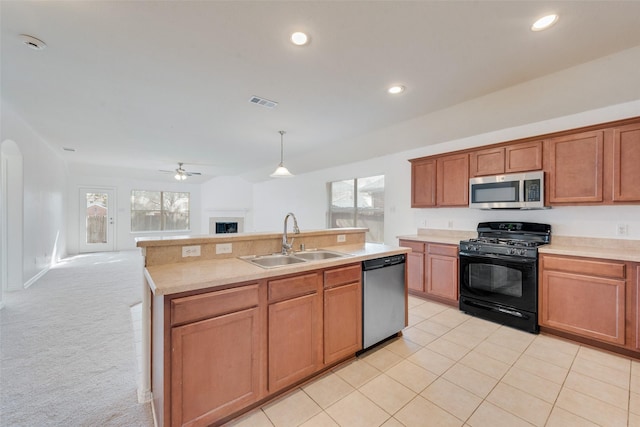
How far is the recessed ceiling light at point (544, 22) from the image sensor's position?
1711 mm

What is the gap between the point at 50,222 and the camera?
550 centimetres

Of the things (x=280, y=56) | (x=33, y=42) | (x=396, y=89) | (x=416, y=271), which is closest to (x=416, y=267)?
(x=416, y=271)

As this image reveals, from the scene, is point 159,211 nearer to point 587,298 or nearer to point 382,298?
point 382,298

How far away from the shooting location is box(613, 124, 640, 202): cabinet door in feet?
Answer: 7.77

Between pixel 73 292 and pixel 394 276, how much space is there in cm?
484

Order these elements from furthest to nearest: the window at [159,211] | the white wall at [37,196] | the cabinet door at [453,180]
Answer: the window at [159,211] → the white wall at [37,196] → the cabinet door at [453,180]

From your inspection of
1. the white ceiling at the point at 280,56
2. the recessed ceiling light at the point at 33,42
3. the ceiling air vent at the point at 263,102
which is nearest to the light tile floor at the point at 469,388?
the white ceiling at the point at 280,56

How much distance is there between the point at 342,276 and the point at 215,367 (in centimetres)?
110

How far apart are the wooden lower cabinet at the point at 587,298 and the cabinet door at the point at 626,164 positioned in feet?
2.17

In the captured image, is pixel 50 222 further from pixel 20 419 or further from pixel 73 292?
pixel 20 419

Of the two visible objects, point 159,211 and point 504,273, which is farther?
point 159,211

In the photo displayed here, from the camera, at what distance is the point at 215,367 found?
1.53m

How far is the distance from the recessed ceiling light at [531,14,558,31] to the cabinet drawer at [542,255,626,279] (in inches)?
83.0

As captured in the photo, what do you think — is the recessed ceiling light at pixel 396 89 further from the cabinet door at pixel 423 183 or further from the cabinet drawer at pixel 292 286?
the cabinet drawer at pixel 292 286
